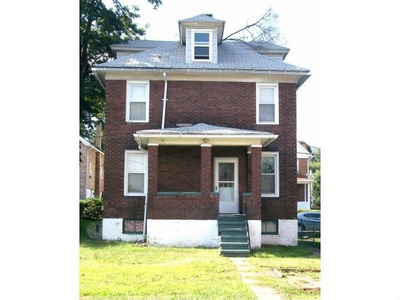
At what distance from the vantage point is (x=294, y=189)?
48.7 ft

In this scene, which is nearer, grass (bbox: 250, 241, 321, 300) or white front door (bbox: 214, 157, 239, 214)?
grass (bbox: 250, 241, 321, 300)

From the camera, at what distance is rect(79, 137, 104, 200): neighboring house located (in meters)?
27.0

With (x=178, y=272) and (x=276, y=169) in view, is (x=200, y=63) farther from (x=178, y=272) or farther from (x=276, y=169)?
(x=178, y=272)

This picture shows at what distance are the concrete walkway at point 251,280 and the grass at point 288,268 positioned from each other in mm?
113

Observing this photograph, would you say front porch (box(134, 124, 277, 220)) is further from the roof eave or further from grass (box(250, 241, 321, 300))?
grass (box(250, 241, 321, 300))

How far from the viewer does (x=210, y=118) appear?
14812 mm

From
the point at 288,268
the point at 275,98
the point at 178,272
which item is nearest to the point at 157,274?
the point at 178,272

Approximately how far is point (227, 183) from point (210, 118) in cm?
200

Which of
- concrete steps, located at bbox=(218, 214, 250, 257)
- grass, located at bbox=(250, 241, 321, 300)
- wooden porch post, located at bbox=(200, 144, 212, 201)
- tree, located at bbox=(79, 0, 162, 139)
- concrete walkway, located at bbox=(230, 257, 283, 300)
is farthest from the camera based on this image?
tree, located at bbox=(79, 0, 162, 139)

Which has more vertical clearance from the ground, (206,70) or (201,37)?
(201,37)

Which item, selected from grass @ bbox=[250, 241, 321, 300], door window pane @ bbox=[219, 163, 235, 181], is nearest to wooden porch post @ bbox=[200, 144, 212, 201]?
door window pane @ bbox=[219, 163, 235, 181]

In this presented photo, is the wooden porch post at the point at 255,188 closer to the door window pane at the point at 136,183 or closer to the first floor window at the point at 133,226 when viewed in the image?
the first floor window at the point at 133,226

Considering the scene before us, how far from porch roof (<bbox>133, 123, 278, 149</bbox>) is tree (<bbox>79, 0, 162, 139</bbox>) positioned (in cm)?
560
